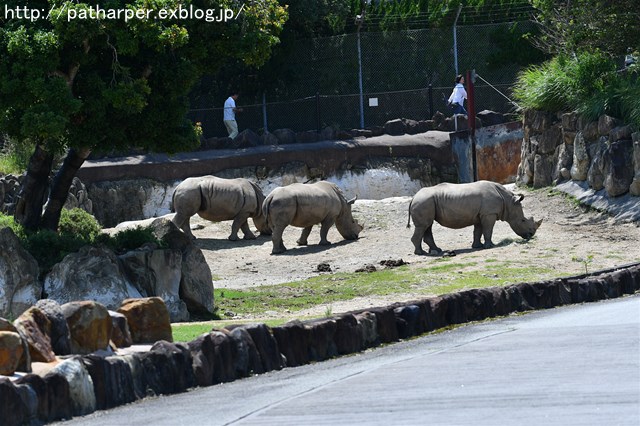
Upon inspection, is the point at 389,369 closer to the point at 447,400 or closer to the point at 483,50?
the point at 447,400

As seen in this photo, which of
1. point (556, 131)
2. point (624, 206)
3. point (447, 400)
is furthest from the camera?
point (556, 131)

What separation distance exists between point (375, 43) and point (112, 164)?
956 cm

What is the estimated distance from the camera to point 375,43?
4288 centimetres

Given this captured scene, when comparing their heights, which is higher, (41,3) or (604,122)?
(41,3)

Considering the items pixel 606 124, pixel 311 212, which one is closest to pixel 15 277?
pixel 311 212

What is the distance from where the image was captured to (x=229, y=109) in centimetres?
4125

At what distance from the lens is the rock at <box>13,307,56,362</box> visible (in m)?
11.6

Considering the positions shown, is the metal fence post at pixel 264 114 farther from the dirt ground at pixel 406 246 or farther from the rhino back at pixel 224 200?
the dirt ground at pixel 406 246

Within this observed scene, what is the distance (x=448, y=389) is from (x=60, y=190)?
13.0m

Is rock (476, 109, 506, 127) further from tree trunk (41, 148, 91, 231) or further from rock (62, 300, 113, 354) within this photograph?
rock (62, 300, 113, 354)

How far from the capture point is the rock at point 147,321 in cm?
1362

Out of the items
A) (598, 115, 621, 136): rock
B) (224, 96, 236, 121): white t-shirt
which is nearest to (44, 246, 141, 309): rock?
(598, 115, 621, 136): rock

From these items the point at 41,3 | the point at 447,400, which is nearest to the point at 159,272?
the point at 41,3

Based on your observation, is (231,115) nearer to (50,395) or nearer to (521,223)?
(521,223)
